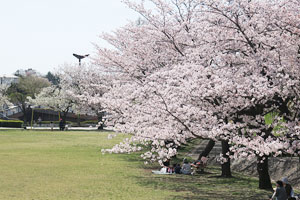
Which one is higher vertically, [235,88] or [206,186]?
[235,88]

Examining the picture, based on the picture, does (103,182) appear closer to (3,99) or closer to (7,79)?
(3,99)

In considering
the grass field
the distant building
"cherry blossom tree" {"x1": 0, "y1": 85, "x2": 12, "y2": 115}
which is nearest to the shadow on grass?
the grass field

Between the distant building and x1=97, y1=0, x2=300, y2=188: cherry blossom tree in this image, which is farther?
the distant building

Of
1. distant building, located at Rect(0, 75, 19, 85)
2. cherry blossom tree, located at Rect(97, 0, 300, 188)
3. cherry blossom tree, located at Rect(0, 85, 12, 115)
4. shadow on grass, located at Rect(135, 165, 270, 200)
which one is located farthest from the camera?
distant building, located at Rect(0, 75, 19, 85)

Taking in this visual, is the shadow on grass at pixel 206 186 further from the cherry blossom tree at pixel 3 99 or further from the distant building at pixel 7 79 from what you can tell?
the distant building at pixel 7 79

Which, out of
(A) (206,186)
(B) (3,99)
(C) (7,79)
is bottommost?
(A) (206,186)

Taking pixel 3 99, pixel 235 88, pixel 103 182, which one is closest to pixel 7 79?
pixel 3 99

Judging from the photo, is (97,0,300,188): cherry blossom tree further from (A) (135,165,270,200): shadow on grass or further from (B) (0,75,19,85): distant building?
(B) (0,75,19,85): distant building

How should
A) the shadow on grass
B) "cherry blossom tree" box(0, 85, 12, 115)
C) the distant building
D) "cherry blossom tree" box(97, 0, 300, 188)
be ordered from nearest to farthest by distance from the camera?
"cherry blossom tree" box(97, 0, 300, 188)
the shadow on grass
"cherry blossom tree" box(0, 85, 12, 115)
the distant building

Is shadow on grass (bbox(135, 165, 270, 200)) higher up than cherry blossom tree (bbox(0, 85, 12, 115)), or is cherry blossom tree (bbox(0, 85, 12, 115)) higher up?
cherry blossom tree (bbox(0, 85, 12, 115))

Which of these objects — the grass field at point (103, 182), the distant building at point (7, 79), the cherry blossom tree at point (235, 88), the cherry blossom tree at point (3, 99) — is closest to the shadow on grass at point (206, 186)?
the grass field at point (103, 182)

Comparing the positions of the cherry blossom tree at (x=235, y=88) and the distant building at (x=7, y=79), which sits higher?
the distant building at (x=7, y=79)

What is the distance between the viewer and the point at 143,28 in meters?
17.2

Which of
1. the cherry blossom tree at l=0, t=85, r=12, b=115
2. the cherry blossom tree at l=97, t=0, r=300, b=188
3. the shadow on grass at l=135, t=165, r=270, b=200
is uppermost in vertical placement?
the cherry blossom tree at l=0, t=85, r=12, b=115
